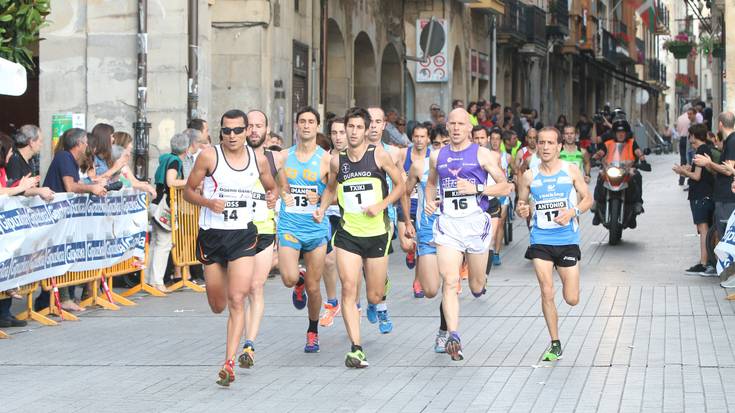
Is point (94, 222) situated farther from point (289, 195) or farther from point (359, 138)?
point (359, 138)

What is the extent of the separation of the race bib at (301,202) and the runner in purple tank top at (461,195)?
0.88 metres

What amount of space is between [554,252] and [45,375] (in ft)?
11.9

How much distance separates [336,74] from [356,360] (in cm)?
1933

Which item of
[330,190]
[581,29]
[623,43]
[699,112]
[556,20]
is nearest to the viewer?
[330,190]

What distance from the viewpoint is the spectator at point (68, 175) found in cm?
1321

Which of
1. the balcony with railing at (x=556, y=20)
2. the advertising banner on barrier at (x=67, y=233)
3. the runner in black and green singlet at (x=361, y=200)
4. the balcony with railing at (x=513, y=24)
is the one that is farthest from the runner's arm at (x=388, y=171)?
the balcony with railing at (x=556, y=20)

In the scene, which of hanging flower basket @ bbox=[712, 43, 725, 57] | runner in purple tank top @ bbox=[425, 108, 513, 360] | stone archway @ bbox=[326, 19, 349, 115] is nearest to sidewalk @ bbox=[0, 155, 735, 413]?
runner in purple tank top @ bbox=[425, 108, 513, 360]

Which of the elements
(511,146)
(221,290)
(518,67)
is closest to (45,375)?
(221,290)

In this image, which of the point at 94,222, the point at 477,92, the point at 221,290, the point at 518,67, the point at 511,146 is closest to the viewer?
the point at 221,290

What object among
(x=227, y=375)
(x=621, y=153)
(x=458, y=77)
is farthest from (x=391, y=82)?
(x=227, y=375)

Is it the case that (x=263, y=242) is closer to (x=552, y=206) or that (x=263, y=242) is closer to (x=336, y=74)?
(x=552, y=206)

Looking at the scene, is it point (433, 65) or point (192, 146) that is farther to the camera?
point (433, 65)

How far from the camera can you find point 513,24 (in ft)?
153

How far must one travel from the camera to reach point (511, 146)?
2152 centimetres
